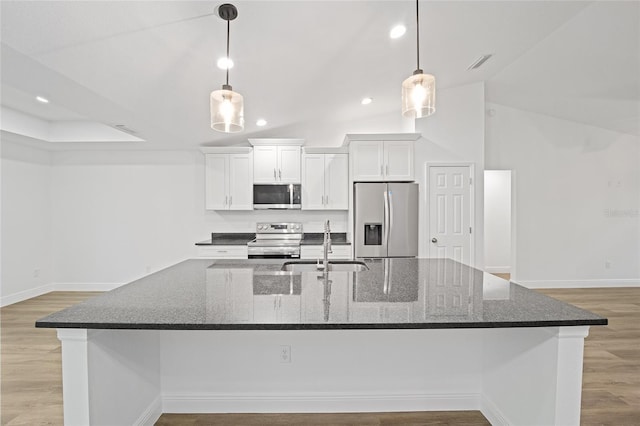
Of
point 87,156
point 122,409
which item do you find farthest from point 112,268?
point 122,409

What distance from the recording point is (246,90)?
3.22 m

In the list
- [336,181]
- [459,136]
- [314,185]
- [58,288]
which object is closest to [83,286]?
[58,288]

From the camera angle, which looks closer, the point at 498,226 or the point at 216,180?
the point at 216,180

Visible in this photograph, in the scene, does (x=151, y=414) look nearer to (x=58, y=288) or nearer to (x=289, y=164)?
(x=289, y=164)

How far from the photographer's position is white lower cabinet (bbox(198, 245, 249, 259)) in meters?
4.42

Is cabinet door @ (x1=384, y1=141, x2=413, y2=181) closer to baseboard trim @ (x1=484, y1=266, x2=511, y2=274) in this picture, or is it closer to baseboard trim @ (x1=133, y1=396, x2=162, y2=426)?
baseboard trim @ (x1=133, y1=396, x2=162, y2=426)

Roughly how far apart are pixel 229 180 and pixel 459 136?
10.8ft

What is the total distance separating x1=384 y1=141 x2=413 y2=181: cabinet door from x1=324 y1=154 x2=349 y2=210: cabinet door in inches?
25.3

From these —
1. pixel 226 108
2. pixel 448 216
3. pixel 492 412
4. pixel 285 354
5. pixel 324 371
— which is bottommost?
pixel 492 412

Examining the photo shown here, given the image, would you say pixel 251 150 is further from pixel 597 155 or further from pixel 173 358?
pixel 597 155

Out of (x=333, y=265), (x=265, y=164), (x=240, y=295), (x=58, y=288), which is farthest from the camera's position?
(x=58, y=288)

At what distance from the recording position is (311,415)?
6.69 ft

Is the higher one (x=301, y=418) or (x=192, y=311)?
(x=192, y=311)

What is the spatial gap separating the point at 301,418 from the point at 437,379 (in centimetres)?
90
